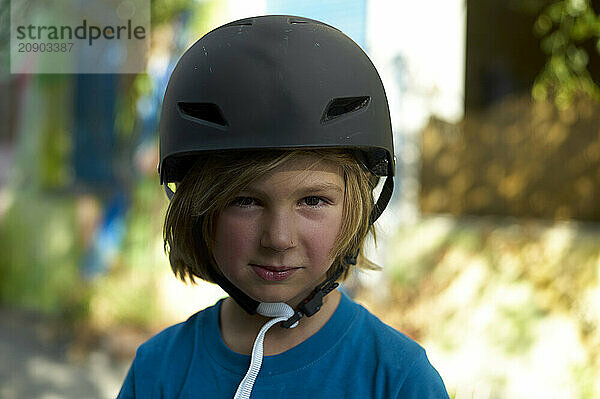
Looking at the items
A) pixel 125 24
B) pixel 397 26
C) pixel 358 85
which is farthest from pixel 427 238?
pixel 358 85

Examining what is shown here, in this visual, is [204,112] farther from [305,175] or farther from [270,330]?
[270,330]

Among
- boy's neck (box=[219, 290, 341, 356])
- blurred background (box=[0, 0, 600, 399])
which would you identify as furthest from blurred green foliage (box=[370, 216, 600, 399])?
boy's neck (box=[219, 290, 341, 356])

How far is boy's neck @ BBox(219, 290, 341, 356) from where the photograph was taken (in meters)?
1.34

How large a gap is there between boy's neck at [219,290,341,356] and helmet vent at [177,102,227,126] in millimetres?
421

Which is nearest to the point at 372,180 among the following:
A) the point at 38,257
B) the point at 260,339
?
the point at 260,339

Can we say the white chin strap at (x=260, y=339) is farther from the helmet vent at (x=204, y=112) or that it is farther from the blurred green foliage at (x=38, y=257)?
the blurred green foliage at (x=38, y=257)

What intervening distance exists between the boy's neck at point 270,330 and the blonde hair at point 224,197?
105 millimetres

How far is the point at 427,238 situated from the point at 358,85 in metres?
2.48

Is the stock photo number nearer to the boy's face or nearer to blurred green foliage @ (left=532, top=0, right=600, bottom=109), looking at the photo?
the boy's face

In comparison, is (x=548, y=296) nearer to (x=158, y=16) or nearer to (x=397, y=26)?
(x=397, y=26)

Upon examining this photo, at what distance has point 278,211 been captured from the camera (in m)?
1.19

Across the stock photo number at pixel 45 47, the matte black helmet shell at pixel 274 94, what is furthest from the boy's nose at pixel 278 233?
the stock photo number at pixel 45 47

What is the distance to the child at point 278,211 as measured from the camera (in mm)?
1229

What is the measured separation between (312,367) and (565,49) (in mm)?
2688
